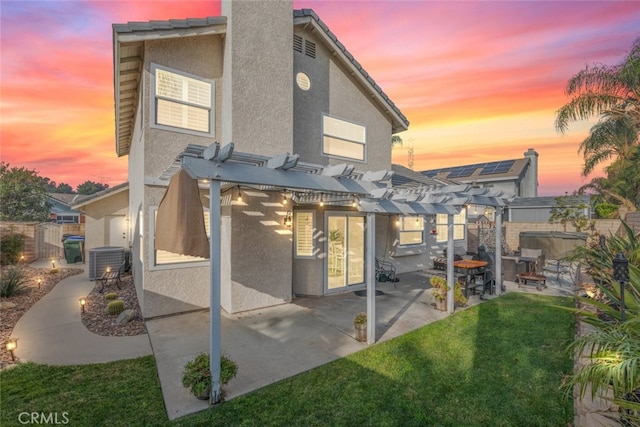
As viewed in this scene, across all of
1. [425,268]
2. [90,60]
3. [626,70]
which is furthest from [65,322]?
[626,70]

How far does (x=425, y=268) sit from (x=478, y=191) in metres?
6.58

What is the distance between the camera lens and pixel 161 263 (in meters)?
7.86

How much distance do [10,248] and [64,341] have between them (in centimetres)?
1267

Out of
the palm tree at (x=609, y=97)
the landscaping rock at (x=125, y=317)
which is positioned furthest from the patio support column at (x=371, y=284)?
the palm tree at (x=609, y=97)

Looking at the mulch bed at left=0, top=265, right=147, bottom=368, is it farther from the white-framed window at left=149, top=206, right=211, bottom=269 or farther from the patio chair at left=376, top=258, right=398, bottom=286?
the patio chair at left=376, top=258, right=398, bottom=286

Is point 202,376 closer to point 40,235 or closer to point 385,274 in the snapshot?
point 385,274

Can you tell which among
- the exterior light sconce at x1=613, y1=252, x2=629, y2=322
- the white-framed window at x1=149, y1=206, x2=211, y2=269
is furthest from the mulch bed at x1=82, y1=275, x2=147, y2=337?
the exterior light sconce at x1=613, y1=252, x2=629, y2=322

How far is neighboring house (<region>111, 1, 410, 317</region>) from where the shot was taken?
770 centimetres

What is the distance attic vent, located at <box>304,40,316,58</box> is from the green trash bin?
55.6 feet

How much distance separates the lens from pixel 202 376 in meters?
4.38

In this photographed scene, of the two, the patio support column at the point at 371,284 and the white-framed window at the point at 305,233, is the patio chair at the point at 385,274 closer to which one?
the white-framed window at the point at 305,233

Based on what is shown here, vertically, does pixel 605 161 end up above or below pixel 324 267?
above

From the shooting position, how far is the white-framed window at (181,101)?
25.2ft

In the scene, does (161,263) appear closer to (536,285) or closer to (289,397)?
(289,397)
